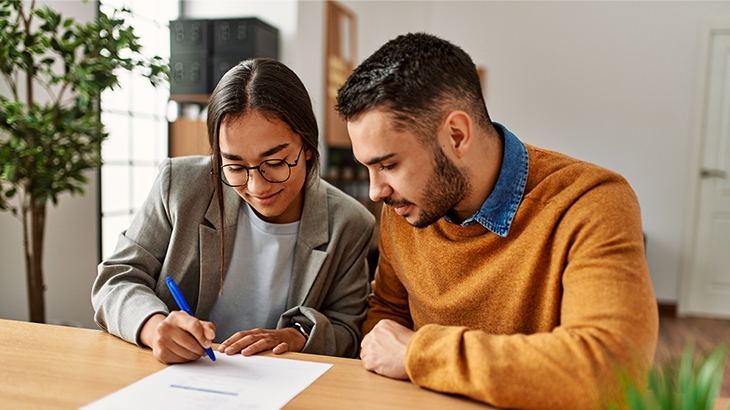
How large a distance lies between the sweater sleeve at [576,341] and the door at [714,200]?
4.81 meters

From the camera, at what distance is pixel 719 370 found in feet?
1.69

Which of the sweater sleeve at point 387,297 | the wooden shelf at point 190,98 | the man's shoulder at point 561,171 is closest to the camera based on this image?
the man's shoulder at point 561,171

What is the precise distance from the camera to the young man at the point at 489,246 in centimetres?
90

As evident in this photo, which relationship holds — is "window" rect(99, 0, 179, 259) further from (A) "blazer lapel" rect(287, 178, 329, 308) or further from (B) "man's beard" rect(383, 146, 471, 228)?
(B) "man's beard" rect(383, 146, 471, 228)

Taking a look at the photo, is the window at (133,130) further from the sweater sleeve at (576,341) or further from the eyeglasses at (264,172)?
the sweater sleeve at (576,341)

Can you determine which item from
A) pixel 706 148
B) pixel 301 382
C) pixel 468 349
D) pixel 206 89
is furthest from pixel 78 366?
pixel 706 148

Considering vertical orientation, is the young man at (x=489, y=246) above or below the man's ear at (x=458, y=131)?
below

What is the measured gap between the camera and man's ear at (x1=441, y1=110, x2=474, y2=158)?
111cm

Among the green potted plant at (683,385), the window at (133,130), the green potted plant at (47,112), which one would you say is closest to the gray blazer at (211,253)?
the green potted plant at (683,385)

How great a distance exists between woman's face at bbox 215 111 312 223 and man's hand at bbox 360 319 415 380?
1.46ft

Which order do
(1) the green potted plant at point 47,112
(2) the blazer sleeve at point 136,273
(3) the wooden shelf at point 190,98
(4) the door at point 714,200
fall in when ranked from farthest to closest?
(4) the door at point 714,200, (3) the wooden shelf at point 190,98, (1) the green potted plant at point 47,112, (2) the blazer sleeve at point 136,273

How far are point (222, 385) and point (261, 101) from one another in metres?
0.63

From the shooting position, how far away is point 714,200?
5180 mm

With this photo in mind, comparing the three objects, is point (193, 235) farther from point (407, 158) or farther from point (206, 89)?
point (206, 89)
